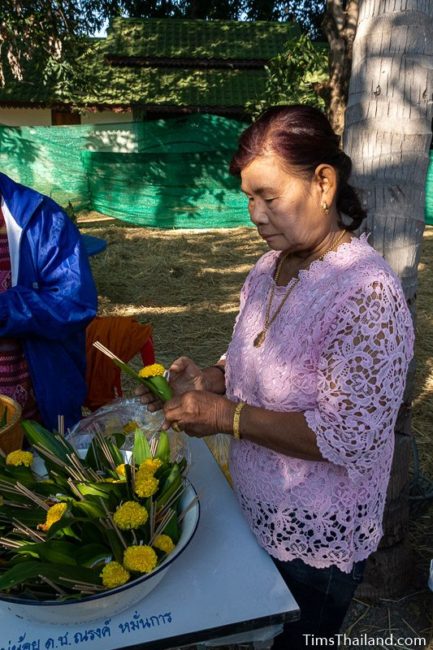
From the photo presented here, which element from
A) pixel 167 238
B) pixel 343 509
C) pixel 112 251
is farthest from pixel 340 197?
pixel 167 238

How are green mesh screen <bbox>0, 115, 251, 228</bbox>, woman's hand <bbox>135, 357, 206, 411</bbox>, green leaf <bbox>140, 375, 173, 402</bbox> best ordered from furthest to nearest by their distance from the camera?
green mesh screen <bbox>0, 115, 251, 228</bbox>, woman's hand <bbox>135, 357, 206, 411</bbox>, green leaf <bbox>140, 375, 173, 402</bbox>

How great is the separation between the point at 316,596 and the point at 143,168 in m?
11.3

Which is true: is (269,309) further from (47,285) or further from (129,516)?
(47,285)

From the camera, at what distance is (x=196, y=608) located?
1250mm

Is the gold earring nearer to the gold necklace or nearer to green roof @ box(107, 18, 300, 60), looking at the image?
the gold necklace

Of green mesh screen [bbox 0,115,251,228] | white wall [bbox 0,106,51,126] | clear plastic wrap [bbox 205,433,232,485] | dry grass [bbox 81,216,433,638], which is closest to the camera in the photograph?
clear plastic wrap [bbox 205,433,232,485]

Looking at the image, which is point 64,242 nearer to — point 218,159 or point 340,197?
point 340,197

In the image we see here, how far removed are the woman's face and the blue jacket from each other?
2.78 feet

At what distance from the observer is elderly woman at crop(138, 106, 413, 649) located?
4.19ft

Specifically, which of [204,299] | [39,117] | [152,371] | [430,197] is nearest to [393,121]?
[152,371]

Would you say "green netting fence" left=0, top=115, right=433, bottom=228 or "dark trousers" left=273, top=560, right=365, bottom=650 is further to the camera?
"green netting fence" left=0, top=115, right=433, bottom=228

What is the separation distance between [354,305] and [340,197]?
0.32 meters

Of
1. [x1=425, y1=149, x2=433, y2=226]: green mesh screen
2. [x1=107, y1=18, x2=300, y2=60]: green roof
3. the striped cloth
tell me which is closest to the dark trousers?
the striped cloth

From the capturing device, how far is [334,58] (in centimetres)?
551
